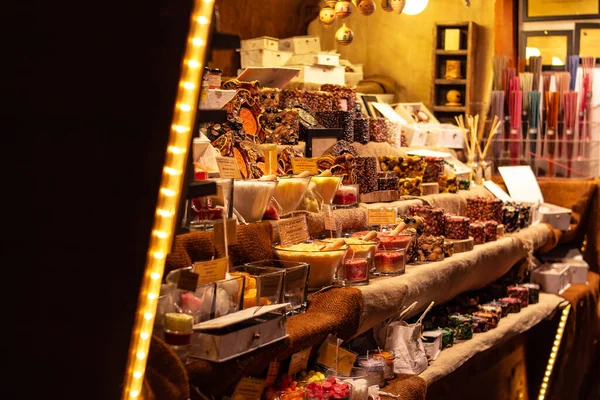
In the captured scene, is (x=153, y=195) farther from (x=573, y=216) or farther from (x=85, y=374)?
(x=573, y=216)

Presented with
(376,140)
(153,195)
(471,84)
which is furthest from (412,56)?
(153,195)

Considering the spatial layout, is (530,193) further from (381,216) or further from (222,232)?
(222,232)

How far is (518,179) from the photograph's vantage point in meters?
6.92

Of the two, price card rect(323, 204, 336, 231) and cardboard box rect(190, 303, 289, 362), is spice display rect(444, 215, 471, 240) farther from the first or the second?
cardboard box rect(190, 303, 289, 362)

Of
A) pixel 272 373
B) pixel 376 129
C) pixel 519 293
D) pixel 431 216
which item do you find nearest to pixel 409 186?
pixel 431 216

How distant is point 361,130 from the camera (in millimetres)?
4746

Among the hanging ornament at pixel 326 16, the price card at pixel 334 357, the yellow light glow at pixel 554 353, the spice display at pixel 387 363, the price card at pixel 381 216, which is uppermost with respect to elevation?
the hanging ornament at pixel 326 16

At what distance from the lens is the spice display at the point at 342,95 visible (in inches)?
185

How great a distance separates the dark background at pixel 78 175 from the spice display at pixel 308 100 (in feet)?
10.3

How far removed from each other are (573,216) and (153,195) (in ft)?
20.3

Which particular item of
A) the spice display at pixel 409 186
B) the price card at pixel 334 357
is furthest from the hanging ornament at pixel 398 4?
the price card at pixel 334 357

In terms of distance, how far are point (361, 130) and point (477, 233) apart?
0.84m

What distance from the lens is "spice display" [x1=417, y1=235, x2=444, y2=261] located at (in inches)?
154

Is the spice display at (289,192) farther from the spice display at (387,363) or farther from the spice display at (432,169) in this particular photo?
the spice display at (432,169)
